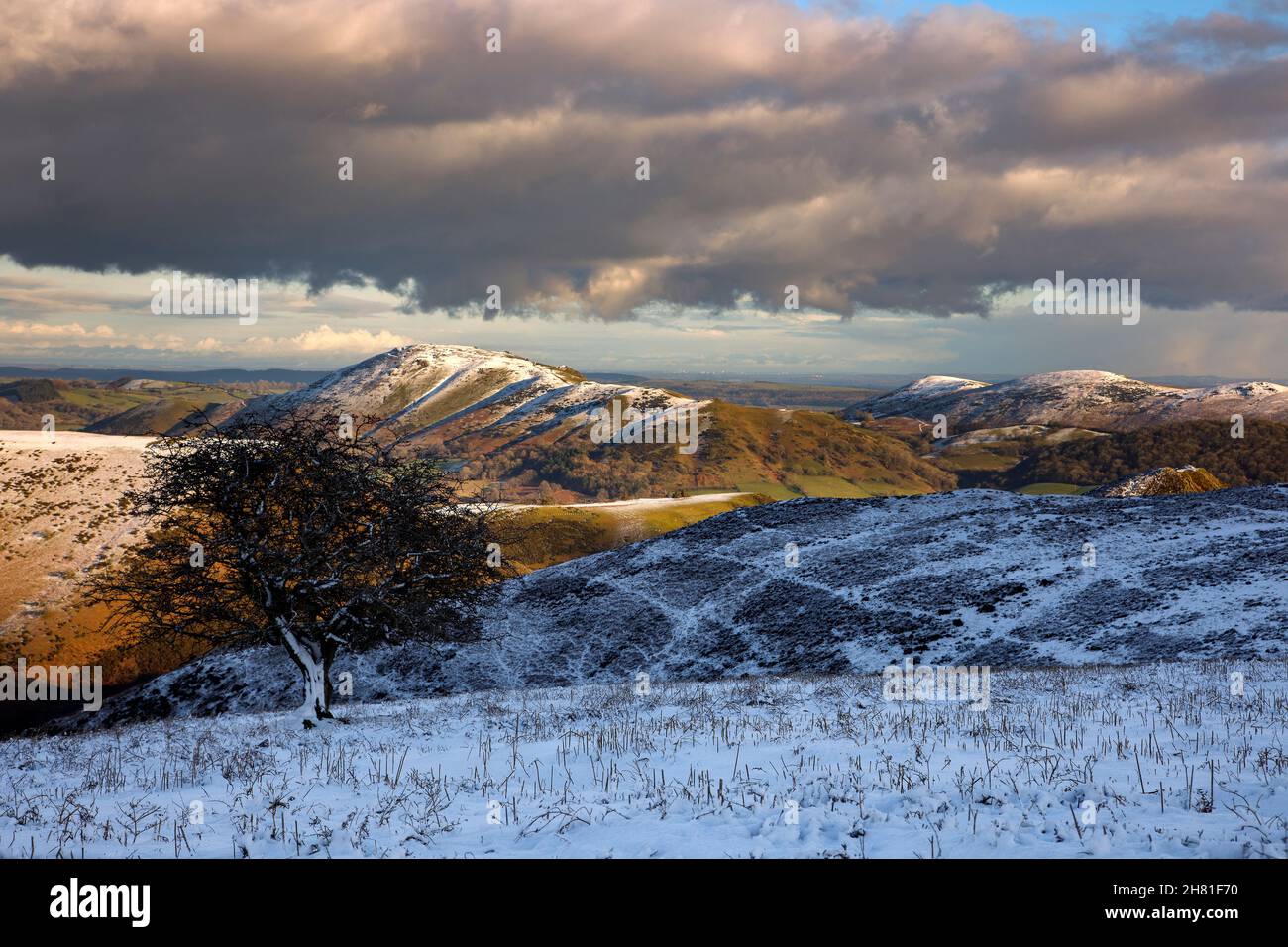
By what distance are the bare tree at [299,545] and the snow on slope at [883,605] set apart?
21.5 meters

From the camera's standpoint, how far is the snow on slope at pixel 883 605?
129 ft

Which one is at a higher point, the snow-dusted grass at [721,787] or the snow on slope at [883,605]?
the snow-dusted grass at [721,787]

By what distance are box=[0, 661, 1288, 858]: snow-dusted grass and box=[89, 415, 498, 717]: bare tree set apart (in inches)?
264

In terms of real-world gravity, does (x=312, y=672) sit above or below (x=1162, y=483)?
below

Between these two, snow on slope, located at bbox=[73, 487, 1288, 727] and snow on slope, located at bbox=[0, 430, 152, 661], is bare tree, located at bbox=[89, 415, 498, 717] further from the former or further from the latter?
snow on slope, located at bbox=[0, 430, 152, 661]

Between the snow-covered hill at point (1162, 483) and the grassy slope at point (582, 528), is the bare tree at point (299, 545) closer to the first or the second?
the grassy slope at point (582, 528)

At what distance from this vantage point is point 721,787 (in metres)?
10.2

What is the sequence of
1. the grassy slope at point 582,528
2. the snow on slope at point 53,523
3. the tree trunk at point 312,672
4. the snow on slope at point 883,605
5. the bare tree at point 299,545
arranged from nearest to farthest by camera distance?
the bare tree at point 299,545 → the tree trunk at point 312,672 → the snow on slope at point 883,605 → the snow on slope at point 53,523 → the grassy slope at point 582,528

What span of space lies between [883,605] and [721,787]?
4106 cm

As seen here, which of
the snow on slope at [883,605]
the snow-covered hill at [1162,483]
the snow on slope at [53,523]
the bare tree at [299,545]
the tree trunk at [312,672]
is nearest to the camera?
the bare tree at [299,545]

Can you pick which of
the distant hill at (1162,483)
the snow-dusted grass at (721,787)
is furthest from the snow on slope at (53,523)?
the distant hill at (1162,483)

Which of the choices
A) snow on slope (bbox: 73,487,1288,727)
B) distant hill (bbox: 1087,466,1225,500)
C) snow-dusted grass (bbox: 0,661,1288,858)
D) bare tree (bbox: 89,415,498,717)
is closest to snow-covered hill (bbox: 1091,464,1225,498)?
distant hill (bbox: 1087,466,1225,500)

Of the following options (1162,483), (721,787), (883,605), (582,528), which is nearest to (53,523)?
(582,528)

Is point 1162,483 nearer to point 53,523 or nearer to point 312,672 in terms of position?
point 312,672
